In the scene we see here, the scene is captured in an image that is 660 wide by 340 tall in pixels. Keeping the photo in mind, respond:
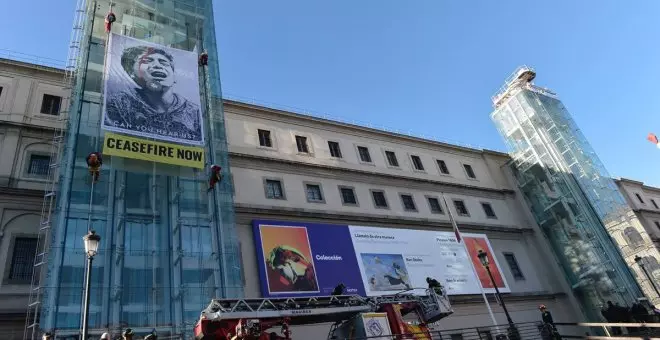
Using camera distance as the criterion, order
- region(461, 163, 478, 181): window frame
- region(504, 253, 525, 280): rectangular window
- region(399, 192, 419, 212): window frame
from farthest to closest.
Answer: region(461, 163, 478, 181): window frame < region(504, 253, 525, 280): rectangular window < region(399, 192, 419, 212): window frame

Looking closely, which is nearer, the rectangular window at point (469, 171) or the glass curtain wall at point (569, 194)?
the glass curtain wall at point (569, 194)

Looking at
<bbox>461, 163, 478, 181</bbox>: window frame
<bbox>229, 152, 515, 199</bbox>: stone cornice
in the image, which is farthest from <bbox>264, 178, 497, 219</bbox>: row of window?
<bbox>461, 163, 478, 181</bbox>: window frame

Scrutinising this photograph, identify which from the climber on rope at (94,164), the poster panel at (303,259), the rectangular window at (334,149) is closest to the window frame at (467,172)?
the rectangular window at (334,149)

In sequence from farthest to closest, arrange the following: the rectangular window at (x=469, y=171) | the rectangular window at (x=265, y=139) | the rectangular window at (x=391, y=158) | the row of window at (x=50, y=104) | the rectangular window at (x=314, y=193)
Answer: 1. the rectangular window at (x=469, y=171)
2. the rectangular window at (x=391, y=158)
3. the rectangular window at (x=265, y=139)
4. the rectangular window at (x=314, y=193)
5. the row of window at (x=50, y=104)

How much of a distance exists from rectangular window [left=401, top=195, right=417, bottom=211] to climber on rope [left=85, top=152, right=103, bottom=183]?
61.5 feet

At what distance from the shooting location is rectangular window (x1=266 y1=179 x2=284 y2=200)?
26.7m

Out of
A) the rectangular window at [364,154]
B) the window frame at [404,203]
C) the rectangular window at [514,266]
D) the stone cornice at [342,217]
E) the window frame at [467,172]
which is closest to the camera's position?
the stone cornice at [342,217]

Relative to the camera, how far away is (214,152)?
77.0ft

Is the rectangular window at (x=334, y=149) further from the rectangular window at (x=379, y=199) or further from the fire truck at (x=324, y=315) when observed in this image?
the fire truck at (x=324, y=315)

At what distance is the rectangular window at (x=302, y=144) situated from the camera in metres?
30.1

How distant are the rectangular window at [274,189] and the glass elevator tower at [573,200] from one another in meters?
21.3

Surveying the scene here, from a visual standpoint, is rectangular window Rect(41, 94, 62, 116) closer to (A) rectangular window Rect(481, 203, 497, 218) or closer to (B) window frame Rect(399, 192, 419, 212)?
(B) window frame Rect(399, 192, 419, 212)

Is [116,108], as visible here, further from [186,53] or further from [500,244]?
[500,244]

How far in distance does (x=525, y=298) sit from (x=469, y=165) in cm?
1134
